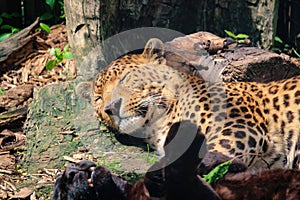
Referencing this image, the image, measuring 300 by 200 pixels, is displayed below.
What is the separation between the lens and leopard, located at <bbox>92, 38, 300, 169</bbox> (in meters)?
6.72

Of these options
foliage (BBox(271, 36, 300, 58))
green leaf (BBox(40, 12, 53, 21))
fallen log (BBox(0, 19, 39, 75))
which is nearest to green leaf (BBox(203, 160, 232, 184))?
foliage (BBox(271, 36, 300, 58))

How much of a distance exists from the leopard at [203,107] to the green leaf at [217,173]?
173 centimetres

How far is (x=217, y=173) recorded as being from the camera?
4.68 meters

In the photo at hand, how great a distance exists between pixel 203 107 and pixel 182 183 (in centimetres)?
302

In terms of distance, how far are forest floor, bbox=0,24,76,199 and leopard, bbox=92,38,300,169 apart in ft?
3.48

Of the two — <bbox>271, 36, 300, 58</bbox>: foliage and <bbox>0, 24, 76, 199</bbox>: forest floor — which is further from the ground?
<bbox>271, 36, 300, 58</bbox>: foliage

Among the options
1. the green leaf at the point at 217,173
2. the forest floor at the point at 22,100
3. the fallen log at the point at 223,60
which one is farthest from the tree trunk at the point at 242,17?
the green leaf at the point at 217,173

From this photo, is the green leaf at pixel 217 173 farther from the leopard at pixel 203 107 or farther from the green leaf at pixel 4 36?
the green leaf at pixel 4 36

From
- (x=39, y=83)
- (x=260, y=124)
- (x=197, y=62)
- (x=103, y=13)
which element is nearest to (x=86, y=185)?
(x=260, y=124)

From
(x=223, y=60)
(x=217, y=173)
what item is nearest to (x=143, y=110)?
(x=223, y=60)

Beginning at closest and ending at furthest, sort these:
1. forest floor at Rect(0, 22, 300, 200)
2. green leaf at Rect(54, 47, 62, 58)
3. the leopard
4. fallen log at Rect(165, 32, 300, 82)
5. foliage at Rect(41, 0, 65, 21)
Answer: the leopard < forest floor at Rect(0, 22, 300, 200) < fallen log at Rect(165, 32, 300, 82) < green leaf at Rect(54, 47, 62, 58) < foliage at Rect(41, 0, 65, 21)

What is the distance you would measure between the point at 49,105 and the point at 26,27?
328 centimetres

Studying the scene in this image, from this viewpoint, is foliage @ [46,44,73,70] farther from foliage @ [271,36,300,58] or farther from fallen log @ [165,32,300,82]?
foliage @ [271,36,300,58]

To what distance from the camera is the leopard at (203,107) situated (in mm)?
6719
